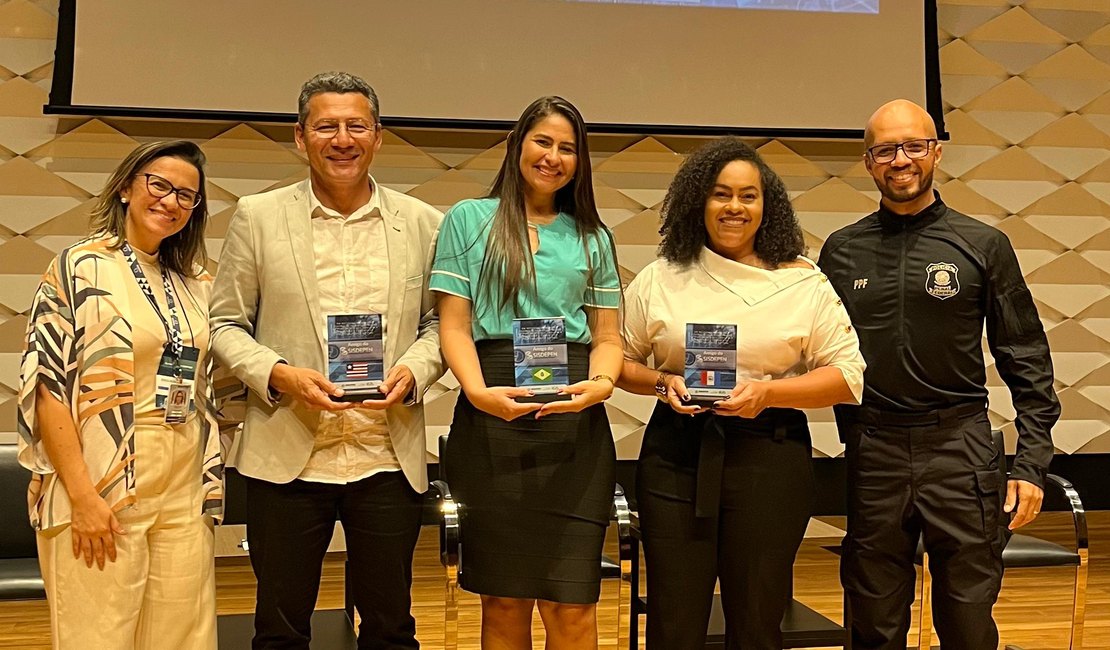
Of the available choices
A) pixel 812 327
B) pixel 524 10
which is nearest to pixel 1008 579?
pixel 812 327

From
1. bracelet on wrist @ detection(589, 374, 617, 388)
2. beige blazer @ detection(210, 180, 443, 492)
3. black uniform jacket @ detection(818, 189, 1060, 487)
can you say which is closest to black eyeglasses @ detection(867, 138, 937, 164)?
black uniform jacket @ detection(818, 189, 1060, 487)

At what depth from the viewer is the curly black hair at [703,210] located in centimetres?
247

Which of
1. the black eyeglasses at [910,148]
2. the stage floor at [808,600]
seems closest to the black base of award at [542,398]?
the black eyeglasses at [910,148]

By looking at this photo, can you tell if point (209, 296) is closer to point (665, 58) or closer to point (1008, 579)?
point (665, 58)

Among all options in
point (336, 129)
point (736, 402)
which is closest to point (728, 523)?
point (736, 402)

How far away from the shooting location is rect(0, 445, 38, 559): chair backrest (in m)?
3.09

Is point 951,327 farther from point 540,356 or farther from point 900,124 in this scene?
point 540,356

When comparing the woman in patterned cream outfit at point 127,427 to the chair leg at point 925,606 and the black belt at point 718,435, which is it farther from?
the chair leg at point 925,606

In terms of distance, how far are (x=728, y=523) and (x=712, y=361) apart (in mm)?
395

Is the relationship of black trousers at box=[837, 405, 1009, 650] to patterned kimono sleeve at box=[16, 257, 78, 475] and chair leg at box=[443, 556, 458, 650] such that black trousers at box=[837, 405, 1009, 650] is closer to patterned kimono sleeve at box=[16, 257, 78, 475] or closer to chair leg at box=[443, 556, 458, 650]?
chair leg at box=[443, 556, 458, 650]

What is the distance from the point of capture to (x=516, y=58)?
4.50 meters

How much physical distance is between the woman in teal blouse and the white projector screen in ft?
7.23

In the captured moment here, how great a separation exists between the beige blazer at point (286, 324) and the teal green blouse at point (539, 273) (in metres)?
0.12

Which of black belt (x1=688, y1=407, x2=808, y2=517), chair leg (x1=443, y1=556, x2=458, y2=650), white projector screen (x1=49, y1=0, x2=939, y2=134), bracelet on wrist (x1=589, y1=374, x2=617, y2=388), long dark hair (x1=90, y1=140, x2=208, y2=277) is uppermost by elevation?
white projector screen (x1=49, y1=0, x2=939, y2=134)
